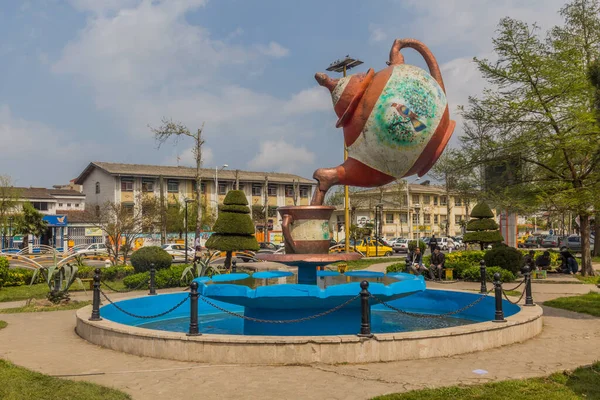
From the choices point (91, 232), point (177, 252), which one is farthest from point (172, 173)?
point (177, 252)

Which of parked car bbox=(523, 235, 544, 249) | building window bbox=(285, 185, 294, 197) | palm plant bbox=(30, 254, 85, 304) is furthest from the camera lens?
building window bbox=(285, 185, 294, 197)

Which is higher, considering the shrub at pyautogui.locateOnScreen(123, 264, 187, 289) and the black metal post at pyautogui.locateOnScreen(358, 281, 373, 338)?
the black metal post at pyautogui.locateOnScreen(358, 281, 373, 338)

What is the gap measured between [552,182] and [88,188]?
51.7 meters

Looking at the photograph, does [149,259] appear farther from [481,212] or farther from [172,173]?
[172,173]

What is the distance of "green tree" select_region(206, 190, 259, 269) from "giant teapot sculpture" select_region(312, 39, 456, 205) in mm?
14922

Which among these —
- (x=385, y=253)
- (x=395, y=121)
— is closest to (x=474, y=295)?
(x=395, y=121)

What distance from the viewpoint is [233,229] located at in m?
26.1

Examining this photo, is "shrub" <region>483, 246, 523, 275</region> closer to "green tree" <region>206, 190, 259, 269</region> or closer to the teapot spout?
"green tree" <region>206, 190, 259, 269</region>

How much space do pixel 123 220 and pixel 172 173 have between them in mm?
25483

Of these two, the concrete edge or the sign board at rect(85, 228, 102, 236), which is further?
the sign board at rect(85, 228, 102, 236)

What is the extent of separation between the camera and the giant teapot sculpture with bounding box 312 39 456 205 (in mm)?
10414

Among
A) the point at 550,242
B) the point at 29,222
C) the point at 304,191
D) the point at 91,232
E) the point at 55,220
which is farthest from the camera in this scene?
the point at 304,191

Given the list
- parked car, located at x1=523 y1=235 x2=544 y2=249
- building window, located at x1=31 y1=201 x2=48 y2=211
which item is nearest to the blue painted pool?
building window, located at x1=31 y1=201 x2=48 y2=211

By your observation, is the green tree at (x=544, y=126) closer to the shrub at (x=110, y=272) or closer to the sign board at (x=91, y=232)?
the shrub at (x=110, y=272)
